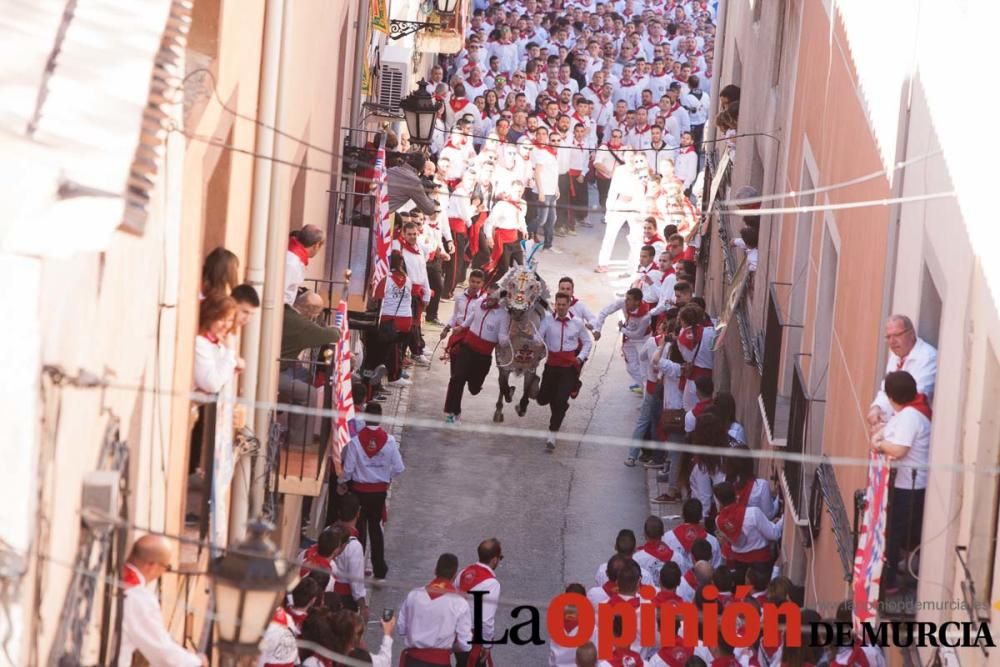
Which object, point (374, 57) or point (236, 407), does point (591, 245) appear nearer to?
point (374, 57)

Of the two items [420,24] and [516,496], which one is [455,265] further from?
[516,496]

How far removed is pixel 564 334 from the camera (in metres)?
19.9

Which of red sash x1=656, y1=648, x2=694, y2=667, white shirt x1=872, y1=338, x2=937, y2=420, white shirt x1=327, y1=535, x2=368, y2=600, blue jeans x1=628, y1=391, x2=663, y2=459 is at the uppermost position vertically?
white shirt x1=872, y1=338, x2=937, y2=420

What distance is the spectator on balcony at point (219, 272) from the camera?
1059 centimetres

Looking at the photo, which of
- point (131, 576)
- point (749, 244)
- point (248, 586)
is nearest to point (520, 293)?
point (749, 244)

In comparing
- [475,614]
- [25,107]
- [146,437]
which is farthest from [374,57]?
[25,107]

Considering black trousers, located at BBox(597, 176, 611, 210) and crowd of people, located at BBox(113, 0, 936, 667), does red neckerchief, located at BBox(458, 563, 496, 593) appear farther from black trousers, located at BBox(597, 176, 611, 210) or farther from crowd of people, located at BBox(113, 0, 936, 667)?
black trousers, located at BBox(597, 176, 611, 210)

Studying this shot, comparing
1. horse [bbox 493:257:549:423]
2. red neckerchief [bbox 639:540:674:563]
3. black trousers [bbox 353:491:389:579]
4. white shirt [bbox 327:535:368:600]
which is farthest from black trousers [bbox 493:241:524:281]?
white shirt [bbox 327:535:368:600]

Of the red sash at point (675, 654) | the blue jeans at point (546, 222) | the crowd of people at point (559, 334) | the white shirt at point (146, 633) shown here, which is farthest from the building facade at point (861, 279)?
the blue jeans at point (546, 222)

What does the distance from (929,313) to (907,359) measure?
0.46 metres

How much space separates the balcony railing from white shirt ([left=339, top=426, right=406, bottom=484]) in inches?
47.1

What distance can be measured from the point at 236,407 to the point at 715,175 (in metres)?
13.0

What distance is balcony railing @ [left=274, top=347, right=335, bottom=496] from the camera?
13.5 metres

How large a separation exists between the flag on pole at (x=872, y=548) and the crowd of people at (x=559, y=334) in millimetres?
304
